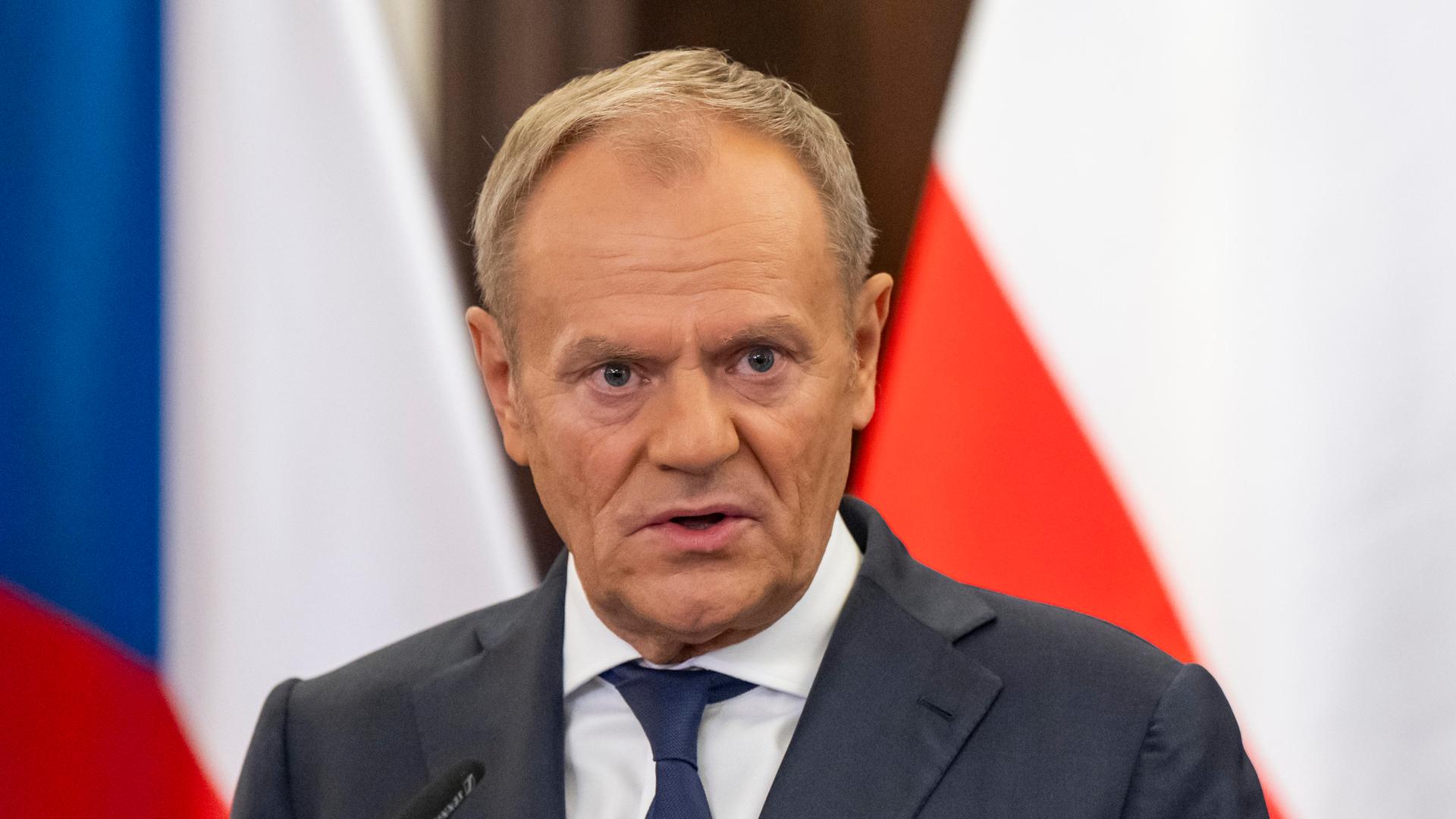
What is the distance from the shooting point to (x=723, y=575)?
55.9 inches

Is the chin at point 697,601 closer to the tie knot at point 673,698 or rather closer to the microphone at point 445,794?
the tie knot at point 673,698

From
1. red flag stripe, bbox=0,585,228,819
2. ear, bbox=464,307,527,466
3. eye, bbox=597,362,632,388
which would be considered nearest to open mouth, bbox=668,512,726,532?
eye, bbox=597,362,632,388

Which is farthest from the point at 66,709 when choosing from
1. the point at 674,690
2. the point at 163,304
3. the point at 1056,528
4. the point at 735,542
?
the point at 1056,528

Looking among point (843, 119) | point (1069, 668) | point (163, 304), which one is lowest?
point (163, 304)

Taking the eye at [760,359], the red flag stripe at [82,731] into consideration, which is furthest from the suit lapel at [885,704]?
the red flag stripe at [82,731]

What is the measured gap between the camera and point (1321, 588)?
2.07 m

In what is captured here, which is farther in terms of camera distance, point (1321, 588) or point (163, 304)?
point (163, 304)

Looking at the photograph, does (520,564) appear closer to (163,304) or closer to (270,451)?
(270,451)

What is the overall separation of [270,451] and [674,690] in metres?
1.14

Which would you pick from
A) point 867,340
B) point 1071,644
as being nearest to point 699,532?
point 867,340

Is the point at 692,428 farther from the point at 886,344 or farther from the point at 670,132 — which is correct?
the point at 886,344

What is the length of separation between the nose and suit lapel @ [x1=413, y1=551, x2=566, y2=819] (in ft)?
1.16

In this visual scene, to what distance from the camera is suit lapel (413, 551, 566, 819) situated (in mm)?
1520

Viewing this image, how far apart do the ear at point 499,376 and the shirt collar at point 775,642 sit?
0.61 ft
